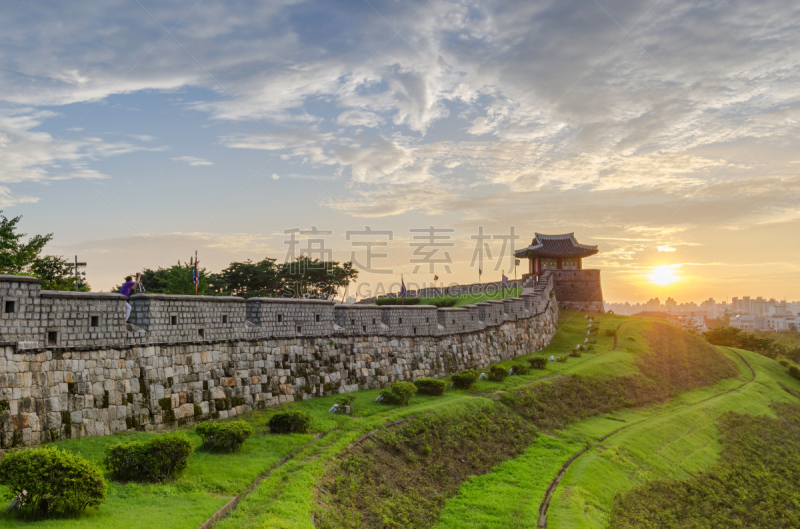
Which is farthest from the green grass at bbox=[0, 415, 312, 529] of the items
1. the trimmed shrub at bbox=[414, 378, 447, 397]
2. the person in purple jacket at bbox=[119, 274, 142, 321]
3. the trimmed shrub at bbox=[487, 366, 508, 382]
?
the trimmed shrub at bbox=[487, 366, 508, 382]

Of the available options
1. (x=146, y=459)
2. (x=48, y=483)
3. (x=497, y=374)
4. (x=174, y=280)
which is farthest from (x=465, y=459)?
(x=174, y=280)

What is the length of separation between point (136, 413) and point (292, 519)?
614cm

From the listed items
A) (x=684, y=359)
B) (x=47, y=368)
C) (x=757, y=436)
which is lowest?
(x=757, y=436)

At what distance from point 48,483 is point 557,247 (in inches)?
2438

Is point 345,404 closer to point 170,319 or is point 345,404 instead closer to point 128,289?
point 170,319

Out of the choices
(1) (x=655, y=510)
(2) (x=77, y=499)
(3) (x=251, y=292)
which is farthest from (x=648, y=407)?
(3) (x=251, y=292)

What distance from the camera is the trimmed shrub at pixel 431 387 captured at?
76.8ft

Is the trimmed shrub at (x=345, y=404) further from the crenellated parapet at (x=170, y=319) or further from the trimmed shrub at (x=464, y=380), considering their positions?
the trimmed shrub at (x=464, y=380)

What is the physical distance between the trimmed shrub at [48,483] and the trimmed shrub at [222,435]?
453 centimetres

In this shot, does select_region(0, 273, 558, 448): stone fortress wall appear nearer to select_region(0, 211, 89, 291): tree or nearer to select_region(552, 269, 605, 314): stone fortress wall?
select_region(0, 211, 89, 291): tree

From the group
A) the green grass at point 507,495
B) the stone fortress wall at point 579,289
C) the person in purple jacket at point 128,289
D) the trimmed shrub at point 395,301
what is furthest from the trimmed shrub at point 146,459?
the stone fortress wall at point 579,289

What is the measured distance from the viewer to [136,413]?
46.8ft

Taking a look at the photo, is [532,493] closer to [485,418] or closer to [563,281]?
[485,418]

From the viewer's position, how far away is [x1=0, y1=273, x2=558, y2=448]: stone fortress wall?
40.3 feet
